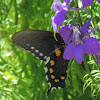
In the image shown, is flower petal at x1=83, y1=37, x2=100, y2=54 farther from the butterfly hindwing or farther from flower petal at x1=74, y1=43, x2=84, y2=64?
the butterfly hindwing

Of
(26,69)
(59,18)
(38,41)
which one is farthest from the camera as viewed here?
(26,69)

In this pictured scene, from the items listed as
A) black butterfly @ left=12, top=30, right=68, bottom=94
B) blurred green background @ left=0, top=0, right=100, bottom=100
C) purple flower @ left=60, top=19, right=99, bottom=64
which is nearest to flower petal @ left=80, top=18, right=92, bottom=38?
purple flower @ left=60, top=19, right=99, bottom=64

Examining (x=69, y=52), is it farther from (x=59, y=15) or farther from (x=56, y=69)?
(x=56, y=69)

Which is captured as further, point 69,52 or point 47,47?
point 47,47

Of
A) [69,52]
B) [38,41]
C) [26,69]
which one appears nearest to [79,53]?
[69,52]

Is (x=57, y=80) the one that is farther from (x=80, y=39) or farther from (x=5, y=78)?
(x=80, y=39)

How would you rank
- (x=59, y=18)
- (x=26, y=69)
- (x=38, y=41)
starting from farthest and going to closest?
(x=26, y=69) < (x=38, y=41) < (x=59, y=18)

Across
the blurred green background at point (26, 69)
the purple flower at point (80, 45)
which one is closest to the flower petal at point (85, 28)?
the purple flower at point (80, 45)
